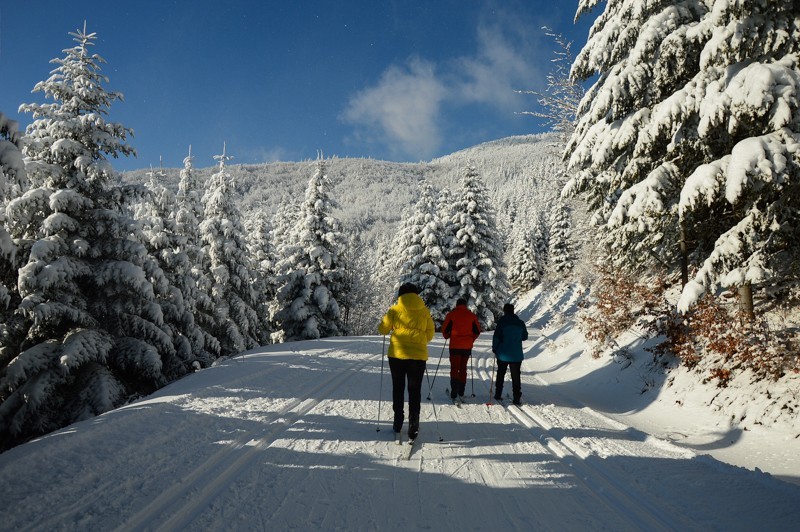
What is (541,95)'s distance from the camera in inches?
654

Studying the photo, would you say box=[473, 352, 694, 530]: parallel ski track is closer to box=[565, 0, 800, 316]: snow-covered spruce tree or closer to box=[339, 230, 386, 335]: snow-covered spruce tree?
box=[565, 0, 800, 316]: snow-covered spruce tree

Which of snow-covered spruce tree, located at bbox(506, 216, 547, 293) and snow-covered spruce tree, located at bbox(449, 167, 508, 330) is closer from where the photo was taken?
snow-covered spruce tree, located at bbox(449, 167, 508, 330)

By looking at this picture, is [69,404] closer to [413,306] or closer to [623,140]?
[413,306]

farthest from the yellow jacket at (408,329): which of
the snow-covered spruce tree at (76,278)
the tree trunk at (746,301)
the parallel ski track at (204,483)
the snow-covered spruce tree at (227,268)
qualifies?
the snow-covered spruce tree at (227,268)

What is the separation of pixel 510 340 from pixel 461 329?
111 cm

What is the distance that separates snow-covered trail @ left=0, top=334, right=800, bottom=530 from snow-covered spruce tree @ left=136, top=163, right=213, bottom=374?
10.3 metres

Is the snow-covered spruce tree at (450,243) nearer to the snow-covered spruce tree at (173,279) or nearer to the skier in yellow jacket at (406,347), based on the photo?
the snow-covered spruce tree at (173,279)

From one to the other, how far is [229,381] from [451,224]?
82.4 ft

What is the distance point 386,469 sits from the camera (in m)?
4.99

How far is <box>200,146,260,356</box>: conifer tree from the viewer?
934 inches

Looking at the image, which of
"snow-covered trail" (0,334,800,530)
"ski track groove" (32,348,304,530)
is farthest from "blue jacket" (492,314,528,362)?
"ski track groove" (32,348,304,530)

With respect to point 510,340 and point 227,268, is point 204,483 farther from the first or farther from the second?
point 227,268

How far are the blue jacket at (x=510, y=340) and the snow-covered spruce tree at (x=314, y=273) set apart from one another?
63.3 ft

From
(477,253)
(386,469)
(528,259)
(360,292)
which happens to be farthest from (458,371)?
(528,259)
